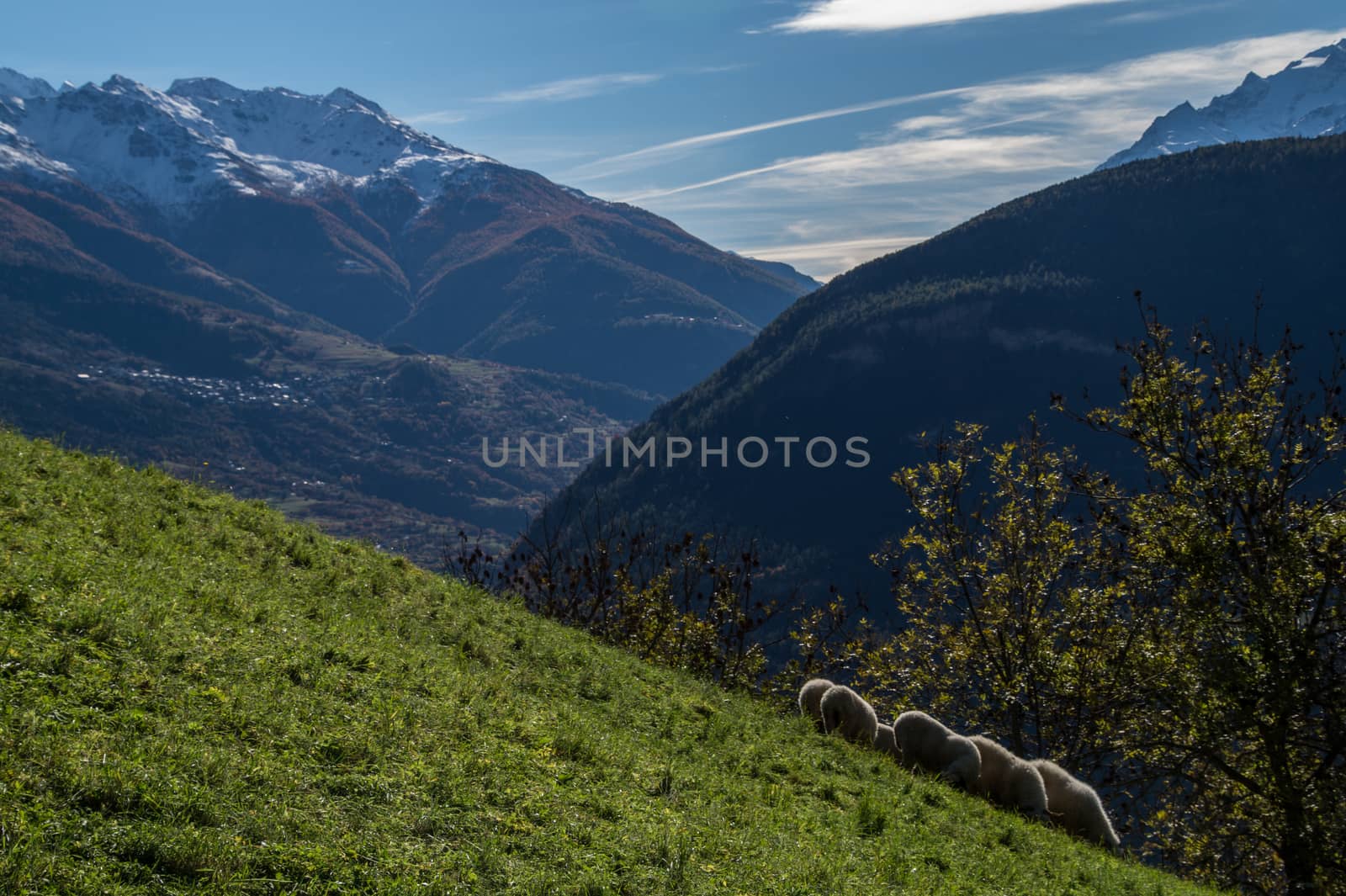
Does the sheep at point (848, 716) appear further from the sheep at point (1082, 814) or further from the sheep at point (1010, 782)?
the sheep at point (1082, 814)

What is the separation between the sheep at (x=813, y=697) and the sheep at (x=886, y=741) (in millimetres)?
1322

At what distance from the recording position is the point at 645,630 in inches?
869

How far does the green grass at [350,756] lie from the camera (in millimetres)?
6246

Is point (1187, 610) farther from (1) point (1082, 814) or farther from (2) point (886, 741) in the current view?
(2) point (886, 741)

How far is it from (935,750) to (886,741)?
0.86 metres

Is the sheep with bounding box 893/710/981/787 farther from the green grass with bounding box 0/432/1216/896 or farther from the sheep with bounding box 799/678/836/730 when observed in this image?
the sheep with bounding box 799/678/836/730

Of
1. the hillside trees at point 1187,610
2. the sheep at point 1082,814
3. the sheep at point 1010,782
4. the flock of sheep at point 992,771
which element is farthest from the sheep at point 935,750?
the hillside trees at point 1187,610

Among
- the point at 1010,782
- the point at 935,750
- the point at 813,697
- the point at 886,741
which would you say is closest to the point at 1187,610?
the point at 1010,782

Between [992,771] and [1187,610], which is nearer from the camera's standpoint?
[1187,610]

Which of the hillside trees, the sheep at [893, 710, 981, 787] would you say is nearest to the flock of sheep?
the sheep at [893, 710, 981, 787]

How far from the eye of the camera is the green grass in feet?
20.5

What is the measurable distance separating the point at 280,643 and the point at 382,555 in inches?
259

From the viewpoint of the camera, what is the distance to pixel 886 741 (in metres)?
15.8

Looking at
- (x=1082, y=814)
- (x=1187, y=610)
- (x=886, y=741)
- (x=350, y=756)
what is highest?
(x=350, y=756)
